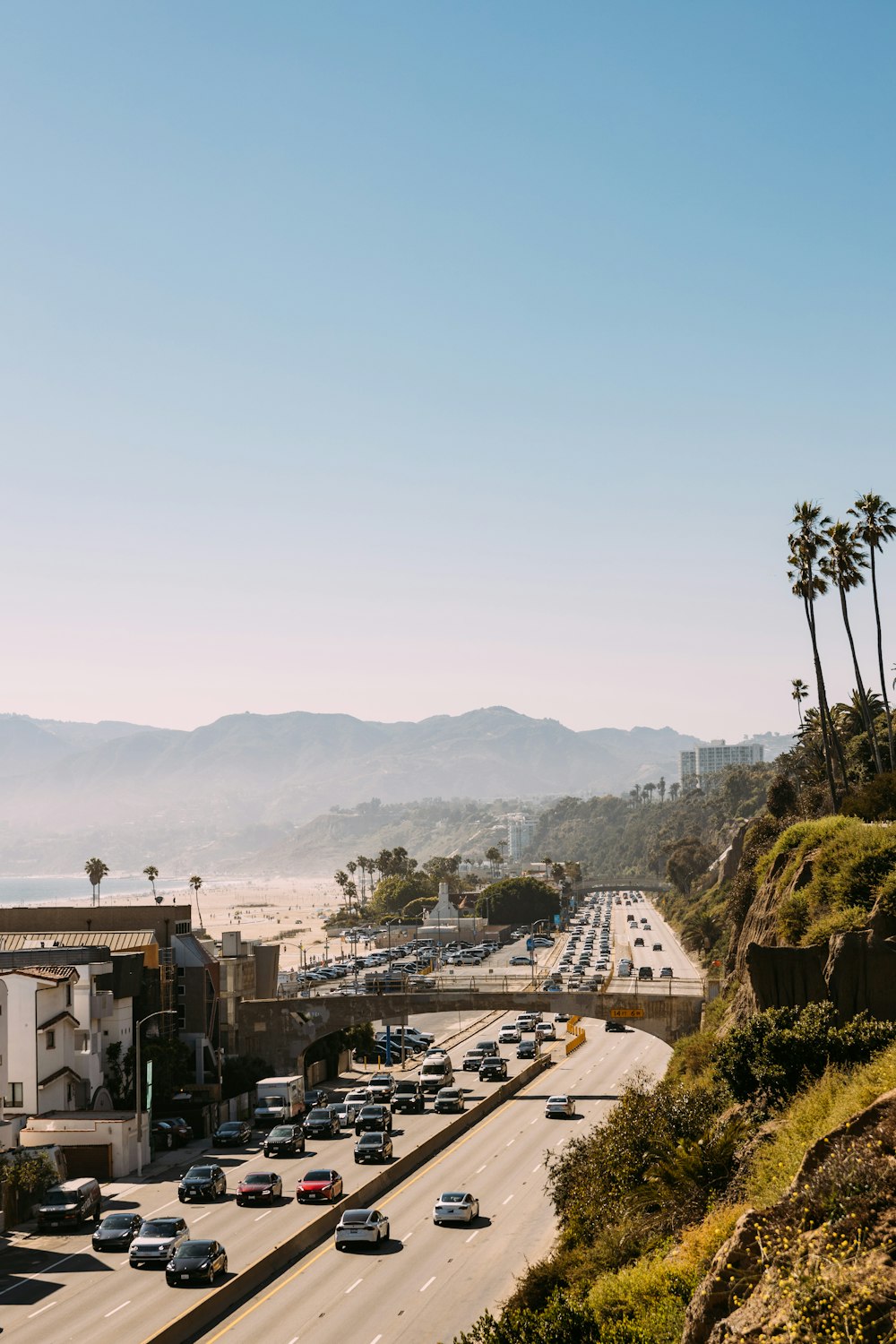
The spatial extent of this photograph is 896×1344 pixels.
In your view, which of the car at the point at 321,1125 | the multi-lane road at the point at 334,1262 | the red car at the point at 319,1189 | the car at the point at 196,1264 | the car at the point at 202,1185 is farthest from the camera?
the car at the point at 321,1125

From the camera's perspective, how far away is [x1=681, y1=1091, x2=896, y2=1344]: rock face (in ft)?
48.3

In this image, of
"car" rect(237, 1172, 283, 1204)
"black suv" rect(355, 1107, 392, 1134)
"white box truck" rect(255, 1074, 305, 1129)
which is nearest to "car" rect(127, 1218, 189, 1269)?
"car" rect(237, 1172, 283, 1204)

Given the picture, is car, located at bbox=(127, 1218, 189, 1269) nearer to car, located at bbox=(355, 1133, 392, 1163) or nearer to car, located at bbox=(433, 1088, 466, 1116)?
car, located at bbox=(355, 1133, 392, 1163)

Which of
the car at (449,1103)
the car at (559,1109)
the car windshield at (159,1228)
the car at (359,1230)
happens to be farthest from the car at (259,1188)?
the car at (449,1103)

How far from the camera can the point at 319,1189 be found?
58.1 metres

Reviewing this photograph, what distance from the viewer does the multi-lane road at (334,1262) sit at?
41281mm

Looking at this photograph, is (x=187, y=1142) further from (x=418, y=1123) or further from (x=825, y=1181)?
(x=825, y=1181)

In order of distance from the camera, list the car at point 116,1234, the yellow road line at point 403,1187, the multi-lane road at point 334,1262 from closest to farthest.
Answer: the multi-lane road at point 334,1262 → the yellow road line at point 403,1187 → the car at point 116,1234

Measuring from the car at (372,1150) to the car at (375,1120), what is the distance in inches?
274

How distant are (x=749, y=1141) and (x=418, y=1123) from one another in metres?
50.1

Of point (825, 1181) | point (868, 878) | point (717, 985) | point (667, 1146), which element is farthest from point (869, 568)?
point (825, 1181)

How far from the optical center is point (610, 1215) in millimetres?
37625

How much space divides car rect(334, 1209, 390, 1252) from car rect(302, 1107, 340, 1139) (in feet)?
83.7

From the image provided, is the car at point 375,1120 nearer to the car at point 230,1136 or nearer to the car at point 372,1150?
the car at point 230,1136
